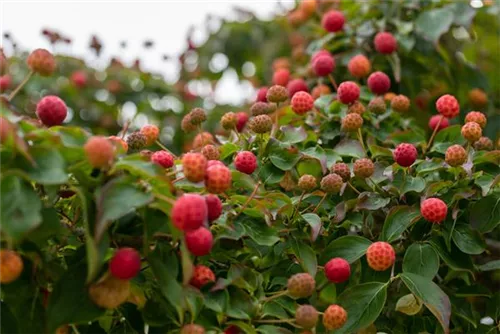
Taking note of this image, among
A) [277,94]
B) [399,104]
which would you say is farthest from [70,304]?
[399,104]

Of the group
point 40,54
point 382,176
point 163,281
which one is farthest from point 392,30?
point 163,281

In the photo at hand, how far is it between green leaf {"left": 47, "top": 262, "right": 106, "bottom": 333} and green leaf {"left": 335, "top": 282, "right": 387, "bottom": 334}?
0.45m

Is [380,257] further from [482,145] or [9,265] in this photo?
[9,265]

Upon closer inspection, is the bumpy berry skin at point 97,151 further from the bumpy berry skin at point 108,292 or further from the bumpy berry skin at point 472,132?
the bumpy berry skin at point 472,132

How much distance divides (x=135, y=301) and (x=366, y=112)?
0.88 meters

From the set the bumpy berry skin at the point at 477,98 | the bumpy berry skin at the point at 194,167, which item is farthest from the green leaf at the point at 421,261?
the bumpy berry skin at the point at 477,98

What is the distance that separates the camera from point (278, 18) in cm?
354

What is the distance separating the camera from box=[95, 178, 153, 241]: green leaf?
1.08 m

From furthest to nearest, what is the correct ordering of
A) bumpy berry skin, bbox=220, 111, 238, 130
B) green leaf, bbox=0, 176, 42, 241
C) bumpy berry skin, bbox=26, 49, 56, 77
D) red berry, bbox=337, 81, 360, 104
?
1. red berry, bbox=337, 81, 360, 104
2. bumpy berry skin, bbox=220, 111, 238, 130
3. bumpy berry skin, bbox=26, 49, 56, 77
4. green leaf, bbox=0, 176, 42, 241

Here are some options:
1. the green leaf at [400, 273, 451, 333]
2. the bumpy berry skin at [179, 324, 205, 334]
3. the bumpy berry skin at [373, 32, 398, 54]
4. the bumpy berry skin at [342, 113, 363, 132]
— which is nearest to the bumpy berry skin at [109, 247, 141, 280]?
the bumpy berry skin at [179, 324, 205, 334]

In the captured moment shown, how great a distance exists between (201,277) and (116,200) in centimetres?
23

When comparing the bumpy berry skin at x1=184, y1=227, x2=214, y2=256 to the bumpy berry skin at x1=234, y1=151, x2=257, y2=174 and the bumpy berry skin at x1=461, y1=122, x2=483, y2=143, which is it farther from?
the bumpy berry skin at x1=461, y1=122, x2=483, y2=143

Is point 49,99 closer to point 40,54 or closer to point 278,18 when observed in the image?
point 40,54

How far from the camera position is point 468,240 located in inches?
60.2
